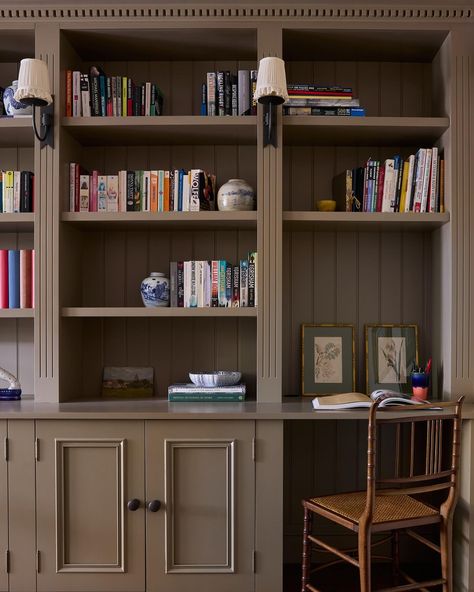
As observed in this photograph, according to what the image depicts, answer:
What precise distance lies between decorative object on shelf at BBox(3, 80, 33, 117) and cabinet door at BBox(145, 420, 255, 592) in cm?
150

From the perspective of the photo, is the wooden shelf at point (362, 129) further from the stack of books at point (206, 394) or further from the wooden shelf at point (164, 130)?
the stack of books at point (206, 394)

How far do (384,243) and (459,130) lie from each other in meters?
0.63

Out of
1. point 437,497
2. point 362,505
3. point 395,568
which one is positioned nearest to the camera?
point 362,505

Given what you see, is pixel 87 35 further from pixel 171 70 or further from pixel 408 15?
pixel 408 15

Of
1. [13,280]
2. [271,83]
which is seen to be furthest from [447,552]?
[13,280]

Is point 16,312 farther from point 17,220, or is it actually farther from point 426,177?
point 426,177

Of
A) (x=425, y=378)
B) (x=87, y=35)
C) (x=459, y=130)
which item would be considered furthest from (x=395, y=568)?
(x=87, y=35)

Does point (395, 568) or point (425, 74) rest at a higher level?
point (425, 74)

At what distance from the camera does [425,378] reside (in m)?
2.79

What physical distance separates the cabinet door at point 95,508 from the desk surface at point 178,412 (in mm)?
42

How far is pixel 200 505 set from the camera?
8.29ft

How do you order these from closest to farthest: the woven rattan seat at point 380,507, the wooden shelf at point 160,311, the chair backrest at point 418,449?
the chair backrest at point 418,449 → the woven rattan seat at point 380,507 → the wooden shelf at point 160,311

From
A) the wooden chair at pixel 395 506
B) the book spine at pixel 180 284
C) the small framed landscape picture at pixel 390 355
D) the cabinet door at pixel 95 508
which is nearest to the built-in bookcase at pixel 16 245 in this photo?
the cabinet door at pixel 95 508

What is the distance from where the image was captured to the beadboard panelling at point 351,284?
308cm
